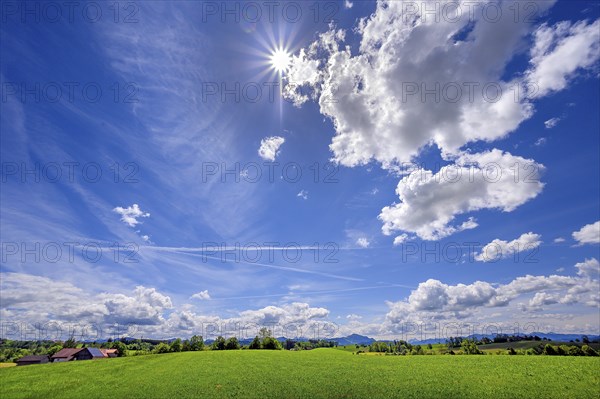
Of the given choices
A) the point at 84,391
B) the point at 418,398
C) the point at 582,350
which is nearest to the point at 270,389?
the point at 418,398

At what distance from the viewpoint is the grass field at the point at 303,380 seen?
4588 centimetres

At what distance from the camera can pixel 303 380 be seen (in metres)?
54.2

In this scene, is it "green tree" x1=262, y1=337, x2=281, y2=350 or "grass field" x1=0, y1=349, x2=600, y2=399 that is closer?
"grass field" x1=0, y1=349, x2=600, y2=399

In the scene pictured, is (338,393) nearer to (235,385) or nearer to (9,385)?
(235,385)

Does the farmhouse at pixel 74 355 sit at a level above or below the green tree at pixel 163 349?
below

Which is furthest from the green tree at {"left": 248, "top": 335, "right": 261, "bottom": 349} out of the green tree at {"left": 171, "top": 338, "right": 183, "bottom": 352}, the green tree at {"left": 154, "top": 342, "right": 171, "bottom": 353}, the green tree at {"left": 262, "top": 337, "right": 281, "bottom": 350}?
the green tree at {"left": 154, "top": 342, "right": 171, "bottom": 353}

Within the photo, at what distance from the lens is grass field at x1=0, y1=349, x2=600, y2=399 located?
4588 centimetres

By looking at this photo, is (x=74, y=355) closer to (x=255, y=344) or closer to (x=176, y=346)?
(x=176, y=346)

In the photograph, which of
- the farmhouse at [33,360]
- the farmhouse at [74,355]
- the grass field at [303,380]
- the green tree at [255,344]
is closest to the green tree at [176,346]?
the green tree at [255,344]

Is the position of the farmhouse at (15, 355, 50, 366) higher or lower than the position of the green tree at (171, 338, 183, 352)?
lower

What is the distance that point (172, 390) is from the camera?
47.4m

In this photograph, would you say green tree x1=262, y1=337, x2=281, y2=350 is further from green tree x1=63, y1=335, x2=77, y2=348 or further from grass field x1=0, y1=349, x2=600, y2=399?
green tree x1=63, y1=335, x2=77, y2=348

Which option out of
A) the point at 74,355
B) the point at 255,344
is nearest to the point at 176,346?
the point at 255,344

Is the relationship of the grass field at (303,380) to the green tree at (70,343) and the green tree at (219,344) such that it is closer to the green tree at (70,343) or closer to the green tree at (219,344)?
the green tree at (219,344)
